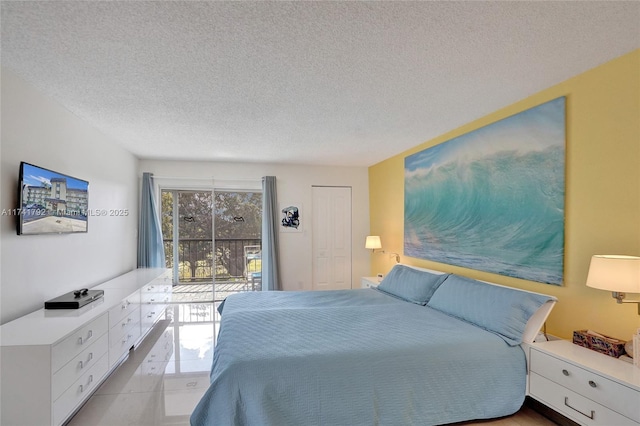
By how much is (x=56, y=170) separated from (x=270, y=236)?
129 inches

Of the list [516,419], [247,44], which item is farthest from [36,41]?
[516,419]

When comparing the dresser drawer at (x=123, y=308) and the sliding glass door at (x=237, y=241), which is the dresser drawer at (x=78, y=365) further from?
the sliding glass door at (x=237, y=241)

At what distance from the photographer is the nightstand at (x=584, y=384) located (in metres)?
1.81

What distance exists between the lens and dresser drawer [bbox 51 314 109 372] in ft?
6.59

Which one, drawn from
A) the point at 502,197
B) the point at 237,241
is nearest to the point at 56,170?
the point at 237,241

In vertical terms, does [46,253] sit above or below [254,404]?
above

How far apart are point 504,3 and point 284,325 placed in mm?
2495

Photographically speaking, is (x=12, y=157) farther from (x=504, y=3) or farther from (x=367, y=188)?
(x=367, y=188)

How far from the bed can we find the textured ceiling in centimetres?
169

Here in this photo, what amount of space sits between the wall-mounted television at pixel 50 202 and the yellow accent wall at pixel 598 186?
3986 millimetres

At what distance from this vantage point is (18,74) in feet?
7.81

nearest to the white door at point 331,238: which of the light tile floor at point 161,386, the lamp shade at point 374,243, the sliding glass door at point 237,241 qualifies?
the lamp shade at point 374,243

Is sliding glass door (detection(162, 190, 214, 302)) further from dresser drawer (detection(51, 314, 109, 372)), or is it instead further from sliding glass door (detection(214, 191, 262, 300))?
dresser drawer (detection(51, 314, 109, 372))

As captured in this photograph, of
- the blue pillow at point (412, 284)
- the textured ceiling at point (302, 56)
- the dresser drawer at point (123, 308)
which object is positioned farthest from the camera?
the blue pillow at point (412, 284)
